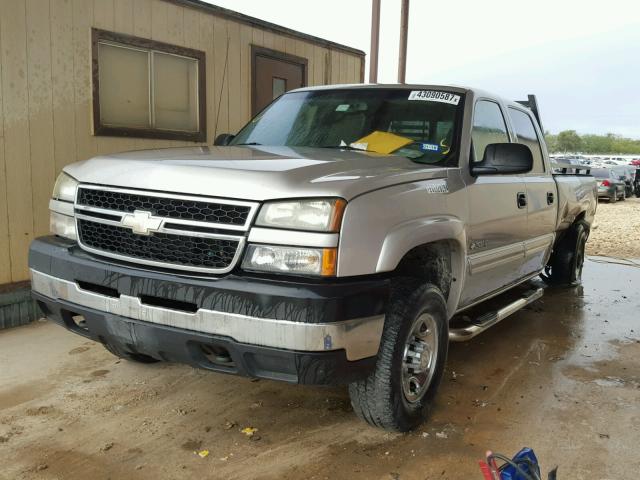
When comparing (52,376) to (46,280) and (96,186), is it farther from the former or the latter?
(96,186)

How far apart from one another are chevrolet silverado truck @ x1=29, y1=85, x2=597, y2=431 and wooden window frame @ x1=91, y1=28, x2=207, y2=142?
2609 mm

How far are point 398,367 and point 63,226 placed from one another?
6.29 ft

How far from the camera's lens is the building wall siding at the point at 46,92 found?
5.04 m

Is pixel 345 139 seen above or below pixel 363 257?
above

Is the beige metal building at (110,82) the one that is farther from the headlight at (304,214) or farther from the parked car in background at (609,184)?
the parked car in background at (609,184)

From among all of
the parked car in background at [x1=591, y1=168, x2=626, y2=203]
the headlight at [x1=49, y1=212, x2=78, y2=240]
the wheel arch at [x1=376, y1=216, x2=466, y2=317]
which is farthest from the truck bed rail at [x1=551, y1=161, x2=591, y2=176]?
the parked car in background at [x1=591, y1=168, x2=626, y2=203]

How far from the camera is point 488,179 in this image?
3939 mm

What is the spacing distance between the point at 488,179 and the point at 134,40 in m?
3.84

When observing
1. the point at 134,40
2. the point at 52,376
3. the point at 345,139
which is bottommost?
the point at 52,376

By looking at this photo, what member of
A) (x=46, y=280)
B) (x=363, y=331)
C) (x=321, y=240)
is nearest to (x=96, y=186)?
(x=46, y=280)

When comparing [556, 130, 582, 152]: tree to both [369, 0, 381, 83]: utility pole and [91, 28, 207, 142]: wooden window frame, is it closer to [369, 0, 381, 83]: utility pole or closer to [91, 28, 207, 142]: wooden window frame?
[369, 0, 381, 83]: utility pole

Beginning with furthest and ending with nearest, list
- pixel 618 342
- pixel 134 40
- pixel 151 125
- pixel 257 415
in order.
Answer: pixel 151 125 → pixel 134 40 → pixel 618 342 → pixel 257 415

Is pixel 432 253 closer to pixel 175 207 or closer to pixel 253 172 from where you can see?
pixel 253 172

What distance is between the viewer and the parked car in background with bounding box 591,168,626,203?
2306cm
